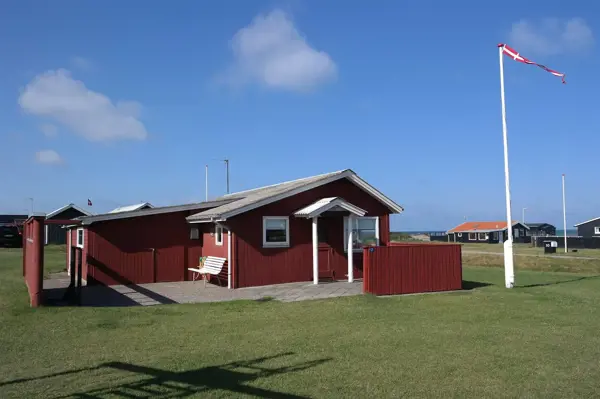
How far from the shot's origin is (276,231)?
1734cm

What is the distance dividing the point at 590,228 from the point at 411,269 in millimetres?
66259

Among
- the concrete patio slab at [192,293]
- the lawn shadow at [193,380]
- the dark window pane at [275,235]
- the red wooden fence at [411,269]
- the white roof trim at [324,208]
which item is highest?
the white roof trim at [324,208]

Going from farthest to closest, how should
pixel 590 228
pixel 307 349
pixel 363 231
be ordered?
pixel 590 228 → pixel 363 231 → pixel 307 349

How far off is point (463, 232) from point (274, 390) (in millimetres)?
89515

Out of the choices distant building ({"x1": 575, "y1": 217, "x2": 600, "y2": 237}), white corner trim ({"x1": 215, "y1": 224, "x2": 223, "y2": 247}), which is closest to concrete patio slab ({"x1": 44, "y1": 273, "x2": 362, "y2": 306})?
white corner trim ({"x1": 215, "y1": 224, "x2": 223, "y2": 247})

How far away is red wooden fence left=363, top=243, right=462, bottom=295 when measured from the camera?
1434 centimetres

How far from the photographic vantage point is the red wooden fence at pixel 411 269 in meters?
14.3

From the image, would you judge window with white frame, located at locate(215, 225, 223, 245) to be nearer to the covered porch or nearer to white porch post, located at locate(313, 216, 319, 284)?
the covered porch

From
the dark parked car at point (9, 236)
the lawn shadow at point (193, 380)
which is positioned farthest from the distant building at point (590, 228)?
the lawn shadow at point (193, 380)

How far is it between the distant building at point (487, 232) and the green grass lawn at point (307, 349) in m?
74.3

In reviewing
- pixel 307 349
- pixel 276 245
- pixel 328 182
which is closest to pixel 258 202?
pixel 276 245

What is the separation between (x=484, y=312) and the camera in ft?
37.8

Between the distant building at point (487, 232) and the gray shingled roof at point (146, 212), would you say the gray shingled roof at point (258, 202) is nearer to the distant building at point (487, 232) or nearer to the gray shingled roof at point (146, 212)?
the gray shingled roof at point (146, 212)

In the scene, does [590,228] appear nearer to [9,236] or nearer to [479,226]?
[479,226]
